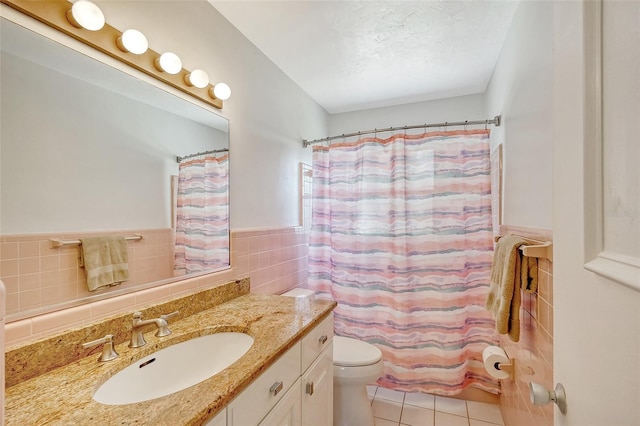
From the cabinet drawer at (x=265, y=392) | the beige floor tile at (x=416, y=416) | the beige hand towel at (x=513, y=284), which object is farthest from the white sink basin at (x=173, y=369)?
the beige floor tile at (x=416, y=416)

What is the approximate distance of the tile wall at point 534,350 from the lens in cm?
102

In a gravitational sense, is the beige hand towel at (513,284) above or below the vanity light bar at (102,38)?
below

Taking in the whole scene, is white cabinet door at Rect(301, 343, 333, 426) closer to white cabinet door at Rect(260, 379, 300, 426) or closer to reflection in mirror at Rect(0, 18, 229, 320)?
white cabinet door at Rect(260, 379, 300, 426)

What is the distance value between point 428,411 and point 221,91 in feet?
8.06

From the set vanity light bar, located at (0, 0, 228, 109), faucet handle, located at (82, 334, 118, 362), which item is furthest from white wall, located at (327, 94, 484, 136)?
faucet handle, located at (82, 334, 118, 362)

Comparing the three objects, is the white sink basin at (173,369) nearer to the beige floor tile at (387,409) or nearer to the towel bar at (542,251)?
the towel bar at (542,251)

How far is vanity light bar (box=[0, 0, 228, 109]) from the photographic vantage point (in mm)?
855

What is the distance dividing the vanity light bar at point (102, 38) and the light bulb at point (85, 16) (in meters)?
0.02

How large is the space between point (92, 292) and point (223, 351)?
514 mm

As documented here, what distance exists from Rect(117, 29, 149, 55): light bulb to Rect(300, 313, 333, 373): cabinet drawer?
1313 mm

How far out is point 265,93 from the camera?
1950 mm

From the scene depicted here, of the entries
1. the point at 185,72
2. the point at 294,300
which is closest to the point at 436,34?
the point at 185,72

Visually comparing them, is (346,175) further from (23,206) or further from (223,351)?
(23,206)

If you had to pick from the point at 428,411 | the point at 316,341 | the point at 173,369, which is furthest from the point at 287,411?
the point at 428,411
